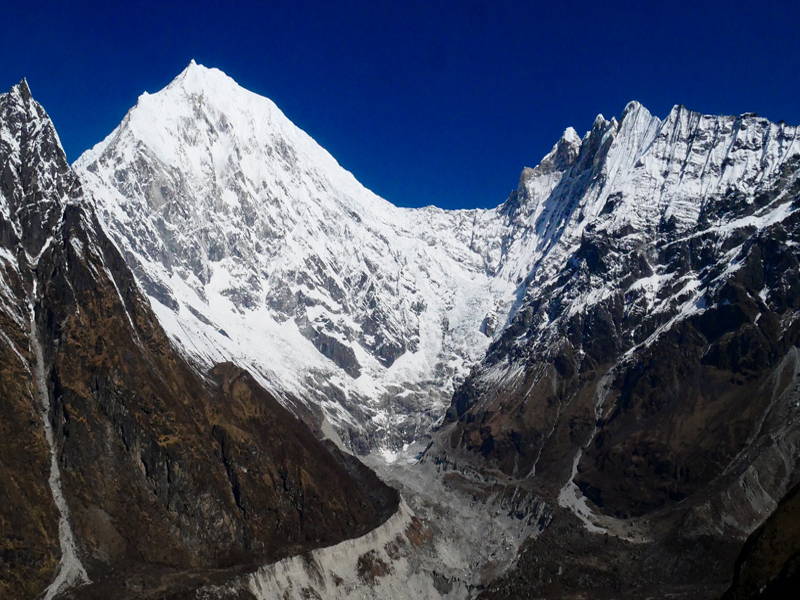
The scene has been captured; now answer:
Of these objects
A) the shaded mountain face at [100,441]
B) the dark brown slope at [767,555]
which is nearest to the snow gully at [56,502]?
the shaded mountain face at [100,441]

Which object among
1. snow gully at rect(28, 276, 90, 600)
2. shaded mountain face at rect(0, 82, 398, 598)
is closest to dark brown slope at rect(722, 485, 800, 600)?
shaded mountain face at rect(0, 82, 398, 598)

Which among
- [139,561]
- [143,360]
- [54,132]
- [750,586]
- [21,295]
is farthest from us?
[54,132]

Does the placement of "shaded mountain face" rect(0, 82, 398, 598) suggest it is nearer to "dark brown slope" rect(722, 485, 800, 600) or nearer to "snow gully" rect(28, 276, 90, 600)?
"snow gully" rect(28, 276, 90, 600)

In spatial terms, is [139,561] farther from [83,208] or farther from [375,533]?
[83,208]

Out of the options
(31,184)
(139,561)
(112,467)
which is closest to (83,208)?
(31,184)

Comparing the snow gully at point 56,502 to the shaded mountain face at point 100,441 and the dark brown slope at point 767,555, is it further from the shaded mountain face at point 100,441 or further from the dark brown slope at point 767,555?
the dark brown slope at point 767,555

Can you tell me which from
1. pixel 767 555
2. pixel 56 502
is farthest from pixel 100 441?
pixel 767 555

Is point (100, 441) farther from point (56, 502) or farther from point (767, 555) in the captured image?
point (767, 555)
